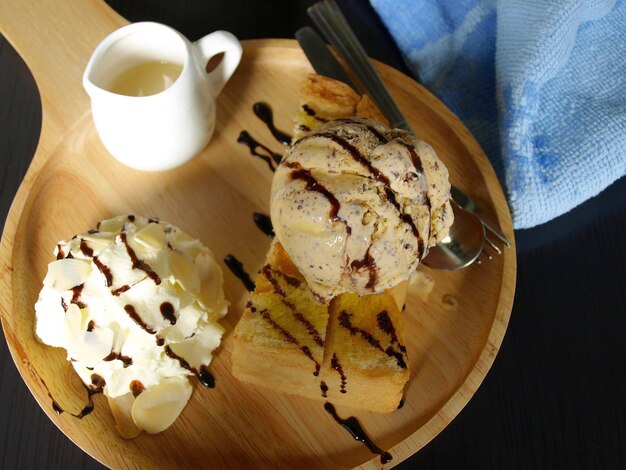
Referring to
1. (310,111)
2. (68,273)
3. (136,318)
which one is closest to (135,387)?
(136,318)

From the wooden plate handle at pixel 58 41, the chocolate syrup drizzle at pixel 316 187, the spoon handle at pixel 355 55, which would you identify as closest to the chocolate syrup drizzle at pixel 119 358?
the chocolate syrup drizzle at pixel 316 187

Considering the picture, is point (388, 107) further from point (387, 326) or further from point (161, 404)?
point (161, 404)

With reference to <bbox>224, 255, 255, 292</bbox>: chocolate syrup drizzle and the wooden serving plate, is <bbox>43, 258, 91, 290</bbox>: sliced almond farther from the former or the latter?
<bbox>224, 255, 255, 292</bbox>: chocolate syrup drizzle

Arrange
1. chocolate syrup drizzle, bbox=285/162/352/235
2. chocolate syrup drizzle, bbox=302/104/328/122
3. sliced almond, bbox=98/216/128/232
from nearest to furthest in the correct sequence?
chocolate syrup drizzle, bbox=285/162/352/235 < sliced almond, bbox=98/216/128/232 < chocolate syrup drizzle, bbox=302/104/328/122

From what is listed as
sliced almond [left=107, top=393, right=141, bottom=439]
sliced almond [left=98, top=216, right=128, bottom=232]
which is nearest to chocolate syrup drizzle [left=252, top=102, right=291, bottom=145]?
sliced almond [left=98, top=216, right=128, bottom=232]

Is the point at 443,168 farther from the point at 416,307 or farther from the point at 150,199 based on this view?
the point at 150,199
